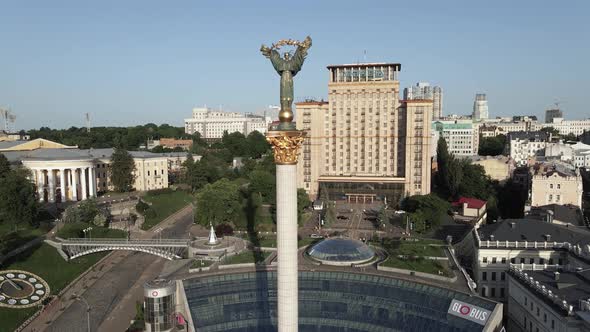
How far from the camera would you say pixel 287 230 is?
29.5 m

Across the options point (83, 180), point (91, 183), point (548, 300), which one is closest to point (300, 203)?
point (83, 180)

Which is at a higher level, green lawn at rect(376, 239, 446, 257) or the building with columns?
the building with columns

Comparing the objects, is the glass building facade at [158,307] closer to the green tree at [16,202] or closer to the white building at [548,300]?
the white building at [548,300]

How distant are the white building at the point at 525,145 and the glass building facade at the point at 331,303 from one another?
141 m

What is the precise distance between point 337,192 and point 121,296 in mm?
71047

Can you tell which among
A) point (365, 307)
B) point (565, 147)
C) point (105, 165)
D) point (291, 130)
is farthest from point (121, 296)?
point (565, 147)

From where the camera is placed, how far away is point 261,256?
→ 61938 millimetres

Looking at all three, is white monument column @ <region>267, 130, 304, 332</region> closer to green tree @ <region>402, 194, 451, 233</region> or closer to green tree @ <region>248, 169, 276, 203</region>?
green tree @ <region>402, 194, 451, 233</region>

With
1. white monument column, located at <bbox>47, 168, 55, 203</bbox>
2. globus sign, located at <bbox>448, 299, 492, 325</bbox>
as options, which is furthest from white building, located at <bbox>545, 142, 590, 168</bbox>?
white monument column, located at <bbox>47, 168, 55, 203</bbox>

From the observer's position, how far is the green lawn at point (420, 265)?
5381 centimetres

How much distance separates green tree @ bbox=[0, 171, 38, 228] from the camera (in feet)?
246

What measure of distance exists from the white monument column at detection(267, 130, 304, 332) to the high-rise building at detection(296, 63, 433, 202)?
92.5 metres

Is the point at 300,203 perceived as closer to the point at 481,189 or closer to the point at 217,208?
the point at 217,208

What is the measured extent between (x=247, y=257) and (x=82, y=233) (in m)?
36.3
